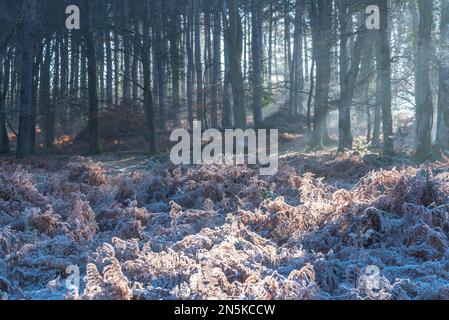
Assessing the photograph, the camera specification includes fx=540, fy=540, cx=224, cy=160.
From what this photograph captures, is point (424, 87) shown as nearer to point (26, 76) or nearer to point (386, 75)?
point (386, 75)

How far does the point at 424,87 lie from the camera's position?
15070mm

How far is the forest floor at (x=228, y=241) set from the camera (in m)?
5.05

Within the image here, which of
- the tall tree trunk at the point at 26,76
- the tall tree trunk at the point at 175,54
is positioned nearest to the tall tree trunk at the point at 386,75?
the tall tree trunk at the point at 26,76

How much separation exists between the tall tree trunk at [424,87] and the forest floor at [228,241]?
20.6 ft

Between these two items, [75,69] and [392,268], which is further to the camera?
[75,69]

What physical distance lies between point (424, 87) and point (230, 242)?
1068cm

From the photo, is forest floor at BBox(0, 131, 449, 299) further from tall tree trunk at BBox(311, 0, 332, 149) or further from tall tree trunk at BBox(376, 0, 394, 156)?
tall tree trunk at BBox(311, 0, 332, 149)

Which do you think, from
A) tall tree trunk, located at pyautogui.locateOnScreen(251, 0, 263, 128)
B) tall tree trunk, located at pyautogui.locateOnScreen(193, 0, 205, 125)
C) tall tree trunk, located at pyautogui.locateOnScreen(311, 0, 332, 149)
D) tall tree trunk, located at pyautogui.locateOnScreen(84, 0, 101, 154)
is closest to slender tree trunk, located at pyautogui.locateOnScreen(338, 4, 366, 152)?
tall tree trunk, located at pyautogui.locateOnScreen(311, 0, 332, 149)

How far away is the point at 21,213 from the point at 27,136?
10616 millimetres

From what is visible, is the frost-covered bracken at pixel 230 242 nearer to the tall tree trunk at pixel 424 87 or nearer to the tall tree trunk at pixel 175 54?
the tall tree trunk at pixel 424 87

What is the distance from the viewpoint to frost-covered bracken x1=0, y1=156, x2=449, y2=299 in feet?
16.5
